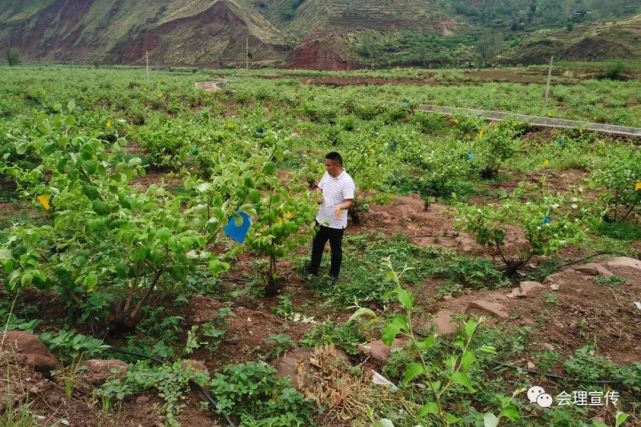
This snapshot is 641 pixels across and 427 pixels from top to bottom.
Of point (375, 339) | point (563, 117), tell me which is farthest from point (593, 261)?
point (563, 117)

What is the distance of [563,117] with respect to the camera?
696 inches

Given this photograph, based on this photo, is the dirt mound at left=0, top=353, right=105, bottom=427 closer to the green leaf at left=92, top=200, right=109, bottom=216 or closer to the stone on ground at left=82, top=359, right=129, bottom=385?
the stone on ground at left=82, top=359, right=129, bottom=385

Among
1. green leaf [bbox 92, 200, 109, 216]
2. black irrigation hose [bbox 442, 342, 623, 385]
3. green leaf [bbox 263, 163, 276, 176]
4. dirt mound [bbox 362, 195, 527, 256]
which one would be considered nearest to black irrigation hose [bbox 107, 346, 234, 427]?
green leaf [bbox 92, 200, 109, 216]

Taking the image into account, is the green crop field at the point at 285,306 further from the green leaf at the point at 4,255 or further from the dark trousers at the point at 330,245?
the dark trousers at the point at 330,245

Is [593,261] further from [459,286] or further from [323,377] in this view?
[323,377]

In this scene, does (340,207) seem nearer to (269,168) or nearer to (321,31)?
(269,168)

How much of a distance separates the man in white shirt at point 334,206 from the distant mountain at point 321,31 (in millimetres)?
55356

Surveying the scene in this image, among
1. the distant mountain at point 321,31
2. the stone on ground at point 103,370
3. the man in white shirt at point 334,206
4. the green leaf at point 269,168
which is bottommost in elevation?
the stone on ground at point 103,370

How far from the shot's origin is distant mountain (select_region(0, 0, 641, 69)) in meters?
61.0

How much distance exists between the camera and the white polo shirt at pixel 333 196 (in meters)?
4.85

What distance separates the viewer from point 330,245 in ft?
16.9

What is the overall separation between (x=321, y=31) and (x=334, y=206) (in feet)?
237

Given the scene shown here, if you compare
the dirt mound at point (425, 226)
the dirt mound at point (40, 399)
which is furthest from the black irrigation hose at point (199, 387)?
the dirt mound at point (425, 226)

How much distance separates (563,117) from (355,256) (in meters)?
14.9
